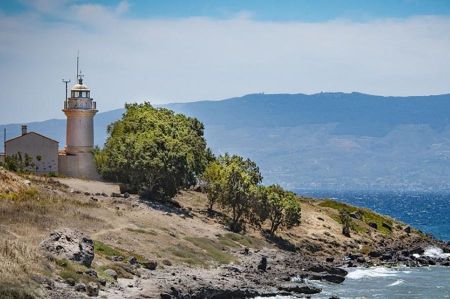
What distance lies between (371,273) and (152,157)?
2837 cm

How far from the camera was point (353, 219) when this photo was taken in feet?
422

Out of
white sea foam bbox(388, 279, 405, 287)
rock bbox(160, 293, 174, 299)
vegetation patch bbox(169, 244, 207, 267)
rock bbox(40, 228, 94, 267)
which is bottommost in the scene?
white sea foam bbox(388, 279, 405, 287)

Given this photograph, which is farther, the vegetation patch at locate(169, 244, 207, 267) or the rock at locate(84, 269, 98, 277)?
the vegetation patch at locate(169, 244, 207, 267)

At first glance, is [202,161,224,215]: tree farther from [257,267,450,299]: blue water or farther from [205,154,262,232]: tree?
[257,267,450,299]: blue water

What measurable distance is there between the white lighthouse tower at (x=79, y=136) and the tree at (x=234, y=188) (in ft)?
65.9

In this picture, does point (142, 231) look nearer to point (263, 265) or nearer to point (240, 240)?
point (263, 265)

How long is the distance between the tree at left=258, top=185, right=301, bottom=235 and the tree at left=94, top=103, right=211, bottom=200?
9401 millimetres

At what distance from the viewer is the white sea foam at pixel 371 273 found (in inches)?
3361

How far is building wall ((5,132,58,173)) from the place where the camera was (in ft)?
364

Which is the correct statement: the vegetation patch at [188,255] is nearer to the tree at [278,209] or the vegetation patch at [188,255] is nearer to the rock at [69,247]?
the rock at [69,247]

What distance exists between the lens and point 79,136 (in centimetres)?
11538

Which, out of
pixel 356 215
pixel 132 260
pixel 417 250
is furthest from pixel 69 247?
pixel 356 215

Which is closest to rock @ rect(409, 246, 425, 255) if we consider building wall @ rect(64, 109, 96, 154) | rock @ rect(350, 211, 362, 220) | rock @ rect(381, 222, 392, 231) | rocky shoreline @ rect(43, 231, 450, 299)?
rocky shoreline @ rect(43, 231, 450, 299)

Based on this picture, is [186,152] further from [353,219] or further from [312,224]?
[353,219]
